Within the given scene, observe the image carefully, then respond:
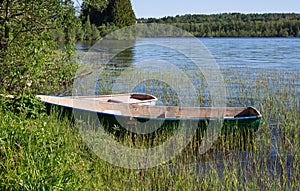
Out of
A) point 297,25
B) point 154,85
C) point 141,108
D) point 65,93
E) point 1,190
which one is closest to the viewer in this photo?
point 1,190

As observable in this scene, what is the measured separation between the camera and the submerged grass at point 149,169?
5055 mm

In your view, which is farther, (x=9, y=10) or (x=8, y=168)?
(x=9, y=10)

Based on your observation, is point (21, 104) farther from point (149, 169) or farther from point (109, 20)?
point (109, 20)

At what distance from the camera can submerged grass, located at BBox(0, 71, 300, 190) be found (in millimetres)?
5055

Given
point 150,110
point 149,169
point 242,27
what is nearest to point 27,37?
point 149,169

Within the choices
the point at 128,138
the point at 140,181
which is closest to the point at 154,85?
the point at 128,138

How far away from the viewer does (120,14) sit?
2146 inches

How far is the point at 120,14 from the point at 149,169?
49218 millimetres

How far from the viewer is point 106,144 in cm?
709

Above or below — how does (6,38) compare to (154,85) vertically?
above

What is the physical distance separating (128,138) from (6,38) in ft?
9.86

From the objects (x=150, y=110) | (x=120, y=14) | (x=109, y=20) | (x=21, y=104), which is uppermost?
(x=120, y=14)

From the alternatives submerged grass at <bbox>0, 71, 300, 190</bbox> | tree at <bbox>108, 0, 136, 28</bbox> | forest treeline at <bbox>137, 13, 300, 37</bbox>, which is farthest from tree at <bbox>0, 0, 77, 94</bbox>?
forest treeline at <bbox>137, 13, 300, 37</bbox>

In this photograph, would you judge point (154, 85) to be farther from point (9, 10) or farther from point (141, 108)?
point (9, 10)
